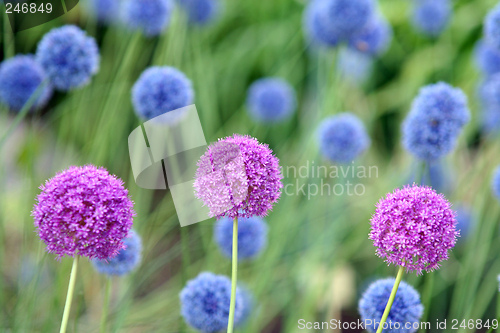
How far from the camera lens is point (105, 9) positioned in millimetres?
1743

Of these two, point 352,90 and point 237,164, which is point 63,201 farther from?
point 352,90

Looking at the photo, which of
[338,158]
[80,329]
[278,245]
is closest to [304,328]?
[278,245]

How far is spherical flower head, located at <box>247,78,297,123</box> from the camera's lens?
1.70 m

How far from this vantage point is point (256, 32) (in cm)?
227

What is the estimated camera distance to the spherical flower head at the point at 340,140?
54.1 inches

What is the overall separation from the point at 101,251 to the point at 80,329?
0.79m

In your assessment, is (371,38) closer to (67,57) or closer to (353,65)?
(353,65)

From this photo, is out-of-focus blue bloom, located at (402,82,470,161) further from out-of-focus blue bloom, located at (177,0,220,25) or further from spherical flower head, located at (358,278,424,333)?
out-of-focus blue bloom, located at (177,0,220,25)

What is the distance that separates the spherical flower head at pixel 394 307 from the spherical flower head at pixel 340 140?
2.04ft

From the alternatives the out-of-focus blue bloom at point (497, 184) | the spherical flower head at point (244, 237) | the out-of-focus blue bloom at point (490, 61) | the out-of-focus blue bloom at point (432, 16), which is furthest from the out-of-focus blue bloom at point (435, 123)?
the out-of-focus blue bloom at point (432, 16)

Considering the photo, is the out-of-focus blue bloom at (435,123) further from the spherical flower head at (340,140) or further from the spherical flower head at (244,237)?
the spherical flower head at (244,237)

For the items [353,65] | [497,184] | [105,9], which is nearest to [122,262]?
[497,184]

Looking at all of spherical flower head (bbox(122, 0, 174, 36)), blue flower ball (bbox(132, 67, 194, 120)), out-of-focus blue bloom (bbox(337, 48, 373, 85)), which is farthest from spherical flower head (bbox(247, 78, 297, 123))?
blue flower ball (bbox(132, 67, 194, 120))

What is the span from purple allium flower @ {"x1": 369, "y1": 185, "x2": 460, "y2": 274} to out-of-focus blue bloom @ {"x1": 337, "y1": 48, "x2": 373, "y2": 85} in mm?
1085
